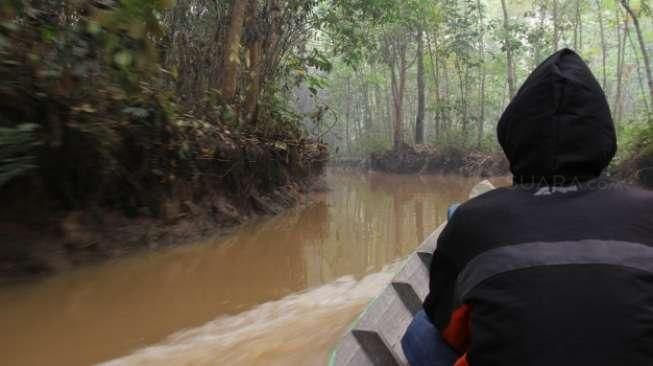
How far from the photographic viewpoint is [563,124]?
4.05 feet

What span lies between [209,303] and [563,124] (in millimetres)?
3602

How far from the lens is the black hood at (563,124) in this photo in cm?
124

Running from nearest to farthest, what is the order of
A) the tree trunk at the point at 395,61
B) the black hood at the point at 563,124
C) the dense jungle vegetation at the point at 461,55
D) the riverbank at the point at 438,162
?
the black hood at the point at 563,124 → the dense jungle vegetation at the point at 461,55 → the riverbank at the point at 438,162 → the tree trunk at the point at 395,61

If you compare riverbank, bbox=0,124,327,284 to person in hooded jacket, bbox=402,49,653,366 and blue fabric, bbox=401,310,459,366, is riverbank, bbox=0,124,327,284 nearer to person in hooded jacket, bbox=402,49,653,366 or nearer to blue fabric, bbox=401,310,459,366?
blue fabric, bbox=401,310,459,366

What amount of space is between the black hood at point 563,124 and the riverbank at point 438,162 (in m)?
16.8

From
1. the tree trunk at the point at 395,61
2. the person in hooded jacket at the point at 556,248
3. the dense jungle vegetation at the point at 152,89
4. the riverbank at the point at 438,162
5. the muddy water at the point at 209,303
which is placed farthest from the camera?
the tree trunk at the point at 395,61

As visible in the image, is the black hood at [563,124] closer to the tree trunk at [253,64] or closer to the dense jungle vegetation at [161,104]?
the dense jungle vegetation at [161,104]

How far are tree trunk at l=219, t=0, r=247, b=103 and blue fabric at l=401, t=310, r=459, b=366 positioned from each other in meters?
6.21

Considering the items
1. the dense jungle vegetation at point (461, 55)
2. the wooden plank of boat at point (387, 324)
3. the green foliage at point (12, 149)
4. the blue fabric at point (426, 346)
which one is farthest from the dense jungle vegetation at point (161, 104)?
the blue fabric at point (426, 346)

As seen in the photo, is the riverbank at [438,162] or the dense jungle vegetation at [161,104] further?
the riverbank at [438,162]

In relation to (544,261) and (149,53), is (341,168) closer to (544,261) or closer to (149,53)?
(149,53)

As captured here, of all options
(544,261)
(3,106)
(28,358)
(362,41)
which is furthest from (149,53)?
(362,41)

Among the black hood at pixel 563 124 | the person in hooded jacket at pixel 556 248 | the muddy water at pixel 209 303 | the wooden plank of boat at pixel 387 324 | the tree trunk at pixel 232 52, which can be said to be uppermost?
the tree trunk at pixel 232 52

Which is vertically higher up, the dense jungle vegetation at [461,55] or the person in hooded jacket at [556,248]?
the dense jungle vegetation at [461,55]
